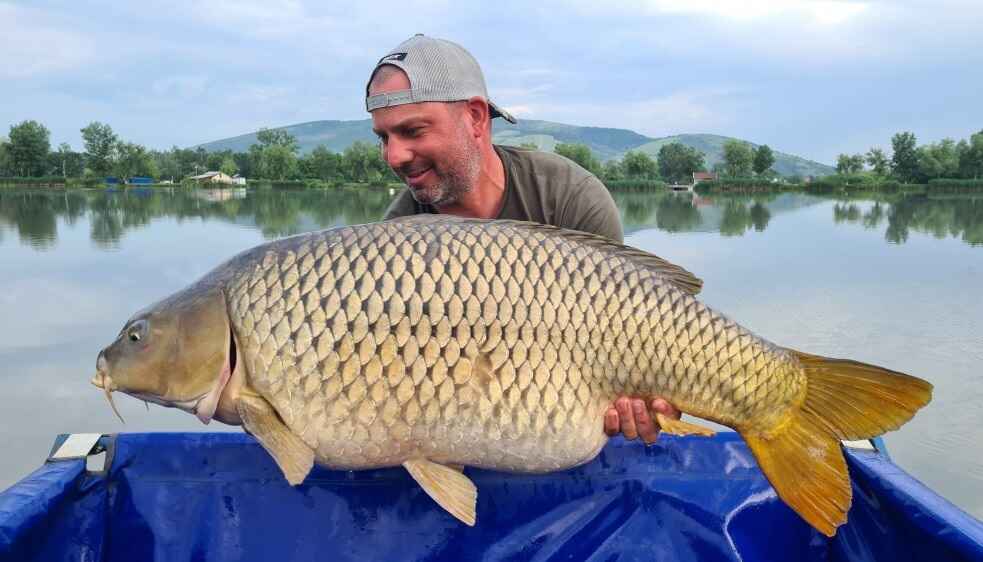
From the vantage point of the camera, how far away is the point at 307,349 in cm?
111

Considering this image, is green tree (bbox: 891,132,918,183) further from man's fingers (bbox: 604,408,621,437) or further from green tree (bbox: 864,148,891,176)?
man's fingers (bbox: 604,408,621,437)

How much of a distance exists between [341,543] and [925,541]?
94 centimetres

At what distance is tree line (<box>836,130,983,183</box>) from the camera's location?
4445 cm

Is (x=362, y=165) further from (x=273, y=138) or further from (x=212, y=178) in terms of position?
(x=273, y=138)

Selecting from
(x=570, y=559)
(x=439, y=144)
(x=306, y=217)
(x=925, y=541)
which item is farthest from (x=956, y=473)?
(x=306, y=217)

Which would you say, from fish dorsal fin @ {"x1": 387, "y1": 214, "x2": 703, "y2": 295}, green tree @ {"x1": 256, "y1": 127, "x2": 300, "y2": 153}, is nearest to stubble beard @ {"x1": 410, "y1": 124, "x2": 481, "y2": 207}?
fish dorsal fin @ {"x1": 387, "y1": 214, "x2": 703, "y2": 295}

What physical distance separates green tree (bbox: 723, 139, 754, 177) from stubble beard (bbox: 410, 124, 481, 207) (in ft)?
204

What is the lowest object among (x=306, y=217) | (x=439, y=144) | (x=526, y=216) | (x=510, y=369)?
(x=306, y=217)

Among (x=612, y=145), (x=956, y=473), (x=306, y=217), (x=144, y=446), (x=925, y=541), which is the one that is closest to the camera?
(x=925, y=541)

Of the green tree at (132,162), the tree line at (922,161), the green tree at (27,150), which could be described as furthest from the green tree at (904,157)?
the green tree at (27,150)

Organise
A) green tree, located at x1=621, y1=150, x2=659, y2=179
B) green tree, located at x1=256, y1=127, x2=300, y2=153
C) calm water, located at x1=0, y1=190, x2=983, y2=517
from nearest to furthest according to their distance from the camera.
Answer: calm water, located at x1=0, y1=190, x2=983, y2=517 < green tree, located at x1=621, y1=150, x2=659, y2=179 < green tree, located at x1=256, y1=127, x2=300, y2=153

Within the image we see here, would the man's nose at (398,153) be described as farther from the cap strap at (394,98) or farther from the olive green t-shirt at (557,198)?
the olive green t-shirt at (557,198)

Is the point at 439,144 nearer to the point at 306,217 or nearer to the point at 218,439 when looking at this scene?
the point at 218,439

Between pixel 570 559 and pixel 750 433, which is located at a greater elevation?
pixel 750 433
